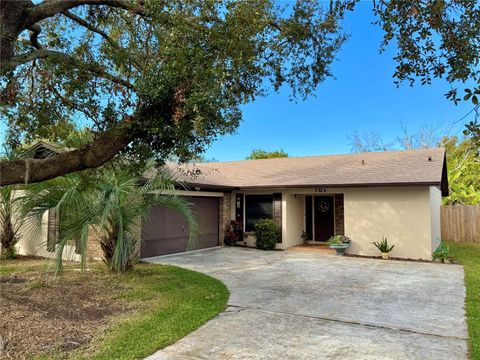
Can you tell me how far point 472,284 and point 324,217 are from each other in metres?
8.63

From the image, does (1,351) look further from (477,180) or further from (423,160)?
(477,180)

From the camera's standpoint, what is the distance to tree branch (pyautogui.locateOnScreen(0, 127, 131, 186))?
17.0 feet

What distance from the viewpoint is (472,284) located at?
9102mm

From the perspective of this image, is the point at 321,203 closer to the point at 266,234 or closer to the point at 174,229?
the point at 266,234

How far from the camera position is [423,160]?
50.3ft

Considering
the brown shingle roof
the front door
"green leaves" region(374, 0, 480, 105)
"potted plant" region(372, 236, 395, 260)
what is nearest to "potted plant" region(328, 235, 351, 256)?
"potted plant" region(372, 236, 395, 260)

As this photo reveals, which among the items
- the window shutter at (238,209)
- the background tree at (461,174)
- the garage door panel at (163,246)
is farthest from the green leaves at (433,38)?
the background tree at (461,174)

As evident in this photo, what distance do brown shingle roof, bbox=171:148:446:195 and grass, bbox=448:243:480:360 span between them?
296 centimetres

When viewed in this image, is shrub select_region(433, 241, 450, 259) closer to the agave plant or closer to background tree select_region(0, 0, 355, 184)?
the agave plant

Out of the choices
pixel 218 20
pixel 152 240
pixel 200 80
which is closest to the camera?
pixel 200 80

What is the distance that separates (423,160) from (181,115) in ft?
43.6

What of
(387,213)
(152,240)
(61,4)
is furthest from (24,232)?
(387,213)

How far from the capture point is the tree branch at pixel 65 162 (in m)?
5.18

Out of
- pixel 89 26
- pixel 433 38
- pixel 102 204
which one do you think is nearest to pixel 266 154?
pixel 89 26
